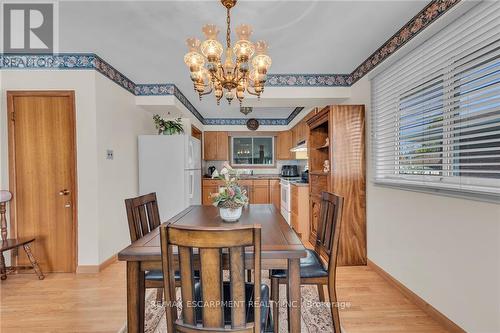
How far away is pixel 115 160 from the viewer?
3.27 metres

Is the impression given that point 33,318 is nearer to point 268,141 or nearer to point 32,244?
point 32,244

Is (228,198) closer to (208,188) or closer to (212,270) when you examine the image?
(212,270)

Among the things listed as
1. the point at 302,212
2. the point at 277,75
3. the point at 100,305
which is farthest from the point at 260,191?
the point at 100,305

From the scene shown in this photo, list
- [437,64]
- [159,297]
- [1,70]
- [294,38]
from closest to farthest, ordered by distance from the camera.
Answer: [437,64], [159,297], [294,38], [1,70]

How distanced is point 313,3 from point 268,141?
4.88 m

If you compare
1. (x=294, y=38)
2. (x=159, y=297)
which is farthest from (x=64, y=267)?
(x=294, y=38)

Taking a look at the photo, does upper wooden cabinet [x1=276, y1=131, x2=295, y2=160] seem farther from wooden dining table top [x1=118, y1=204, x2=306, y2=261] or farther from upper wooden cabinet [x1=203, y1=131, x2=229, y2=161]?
wooden dining table top [x1=118, y1=204, x2=306, y2=261]

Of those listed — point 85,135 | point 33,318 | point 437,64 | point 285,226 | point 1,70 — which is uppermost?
point 1,70

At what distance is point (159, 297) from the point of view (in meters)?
2.20

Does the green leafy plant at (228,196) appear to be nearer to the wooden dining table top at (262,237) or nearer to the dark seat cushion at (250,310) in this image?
the wooden dining table top at (262,237)

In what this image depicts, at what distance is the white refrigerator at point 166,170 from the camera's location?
148 inches

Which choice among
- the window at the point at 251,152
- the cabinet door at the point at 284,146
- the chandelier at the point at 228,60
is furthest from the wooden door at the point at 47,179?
the cabinet door at the point at 284,146

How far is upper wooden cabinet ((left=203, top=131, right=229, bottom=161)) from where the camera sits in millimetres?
6277

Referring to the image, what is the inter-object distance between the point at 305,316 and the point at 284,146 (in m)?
4.63
